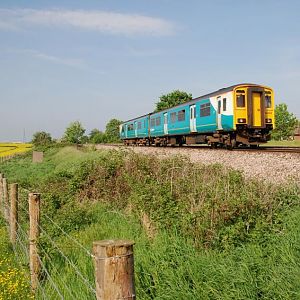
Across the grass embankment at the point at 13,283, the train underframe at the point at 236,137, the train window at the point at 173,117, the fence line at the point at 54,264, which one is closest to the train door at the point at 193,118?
the train underframe at the point at 236,137

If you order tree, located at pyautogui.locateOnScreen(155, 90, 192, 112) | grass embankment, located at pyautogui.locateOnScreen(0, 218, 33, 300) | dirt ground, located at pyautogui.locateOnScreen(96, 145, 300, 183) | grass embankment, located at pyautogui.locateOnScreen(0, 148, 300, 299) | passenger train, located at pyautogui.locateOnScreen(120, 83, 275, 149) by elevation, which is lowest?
grass embankment, located at pyautogui.locateOnScreen(0, 218, 33, 300)

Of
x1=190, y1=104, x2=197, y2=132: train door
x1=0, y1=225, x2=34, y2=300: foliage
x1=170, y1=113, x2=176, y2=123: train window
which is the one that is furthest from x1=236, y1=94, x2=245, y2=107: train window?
x1=0, y1=225, x2=34, y2=300: foliage

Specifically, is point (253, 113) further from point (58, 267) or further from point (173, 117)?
point (58, 267)

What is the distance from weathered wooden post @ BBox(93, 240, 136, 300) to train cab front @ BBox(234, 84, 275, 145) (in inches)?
625

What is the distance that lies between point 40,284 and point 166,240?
1864 mm

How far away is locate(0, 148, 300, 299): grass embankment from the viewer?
14.9ft

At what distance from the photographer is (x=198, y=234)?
19.9 ft

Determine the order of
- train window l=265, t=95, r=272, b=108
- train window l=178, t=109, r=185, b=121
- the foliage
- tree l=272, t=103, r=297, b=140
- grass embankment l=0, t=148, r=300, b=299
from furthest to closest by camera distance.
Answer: tree l=272, t=103, r=297, b=140, train window l=178, t=109, r=185, b=121, train window l=265, t=95, r=272, b=108, the foliage, grass embankment l=0, t=148, r=300, b=299

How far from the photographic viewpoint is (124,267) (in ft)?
7.02

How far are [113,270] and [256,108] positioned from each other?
17.0m

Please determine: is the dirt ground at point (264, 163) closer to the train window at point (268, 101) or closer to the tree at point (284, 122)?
the train window at point (268, 101)

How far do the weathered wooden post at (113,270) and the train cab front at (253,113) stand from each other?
625 inches

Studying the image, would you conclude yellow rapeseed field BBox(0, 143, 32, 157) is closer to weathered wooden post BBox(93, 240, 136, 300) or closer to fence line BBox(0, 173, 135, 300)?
fence line BBox(0, 173, 135, 300)

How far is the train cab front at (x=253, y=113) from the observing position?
17.6 metres
